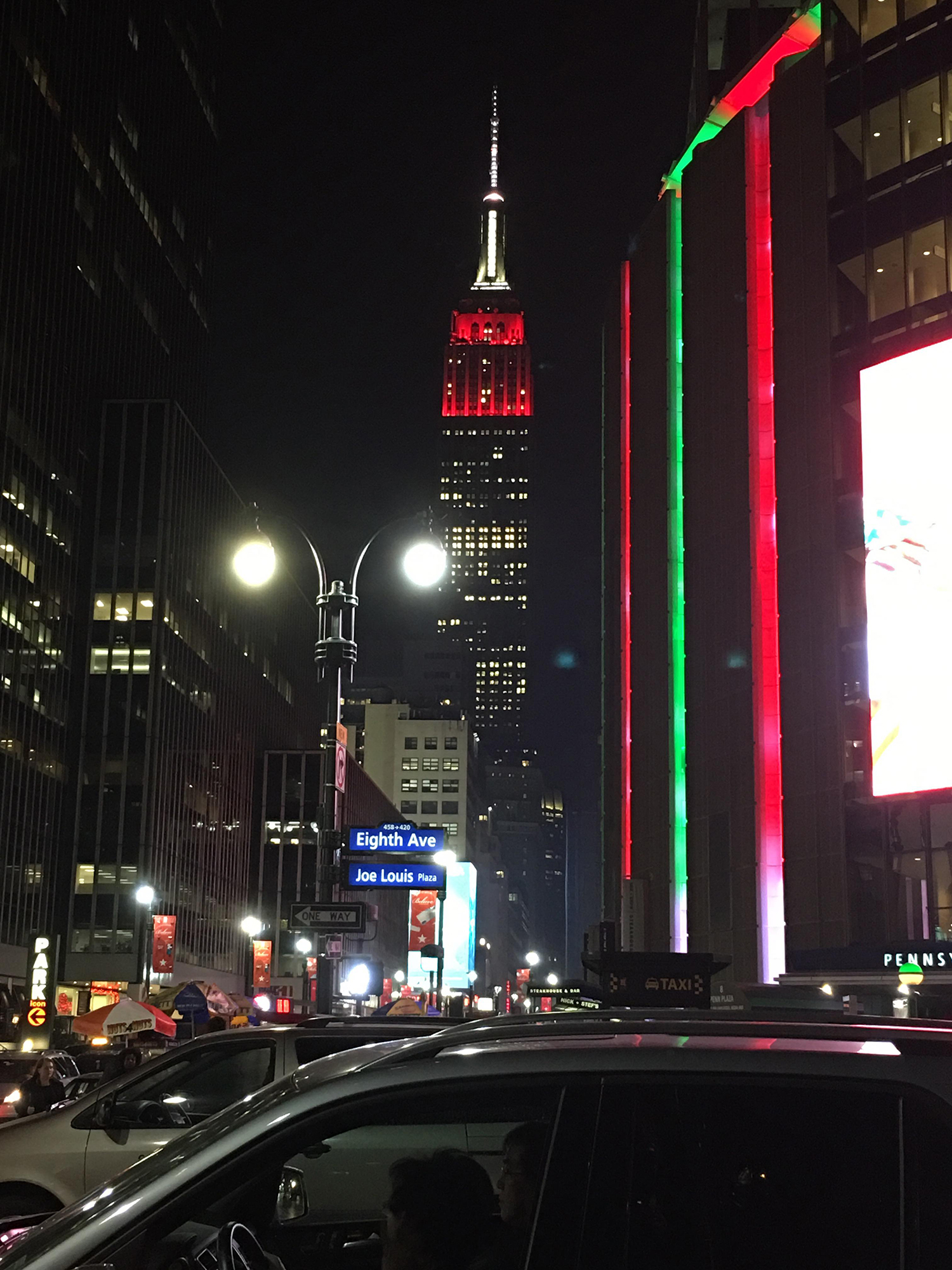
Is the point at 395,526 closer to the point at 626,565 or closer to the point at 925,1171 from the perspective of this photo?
the point at 925,1171

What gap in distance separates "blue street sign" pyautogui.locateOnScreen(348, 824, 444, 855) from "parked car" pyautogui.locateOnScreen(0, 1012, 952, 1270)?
19.3 metres

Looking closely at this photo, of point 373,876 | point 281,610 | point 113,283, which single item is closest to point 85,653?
point 113,283

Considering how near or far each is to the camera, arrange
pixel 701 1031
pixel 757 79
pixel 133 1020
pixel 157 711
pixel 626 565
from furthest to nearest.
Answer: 1. pixel 157 711
2. pixel 626 565
3. pixel 757 79
4. pixel 133 1020
5. pixel 701 1031

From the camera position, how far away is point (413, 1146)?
4.17 meters

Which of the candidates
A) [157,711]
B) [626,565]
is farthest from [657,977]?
[157,711]

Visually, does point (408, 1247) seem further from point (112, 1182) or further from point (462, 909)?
point (462, 909)

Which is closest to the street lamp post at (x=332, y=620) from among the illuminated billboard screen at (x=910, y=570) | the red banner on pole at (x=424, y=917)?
the illuminated billboard screen at (x=910, y=570)

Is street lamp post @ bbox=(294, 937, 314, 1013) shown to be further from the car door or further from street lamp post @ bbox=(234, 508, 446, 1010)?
the car door

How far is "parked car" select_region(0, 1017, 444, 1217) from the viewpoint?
9.27 m

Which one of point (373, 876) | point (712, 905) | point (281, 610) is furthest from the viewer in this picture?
point (281, 610)

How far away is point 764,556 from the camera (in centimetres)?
4659

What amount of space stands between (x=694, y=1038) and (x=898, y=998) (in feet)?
125

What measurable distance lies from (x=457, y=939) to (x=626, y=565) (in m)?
77.3

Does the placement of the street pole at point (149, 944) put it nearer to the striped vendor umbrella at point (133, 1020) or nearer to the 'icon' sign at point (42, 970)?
Answer: the 'icon' sign at point (42, 970)
